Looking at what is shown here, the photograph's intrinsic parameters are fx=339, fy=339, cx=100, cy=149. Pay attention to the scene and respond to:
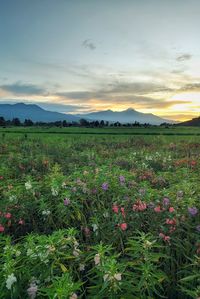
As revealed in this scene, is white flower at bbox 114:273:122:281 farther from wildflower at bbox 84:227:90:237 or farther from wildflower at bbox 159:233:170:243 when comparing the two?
wildflower at bbox 84:227:90:237

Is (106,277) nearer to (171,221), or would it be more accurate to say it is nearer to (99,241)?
Answer: (171,221)

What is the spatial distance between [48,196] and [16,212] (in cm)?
63

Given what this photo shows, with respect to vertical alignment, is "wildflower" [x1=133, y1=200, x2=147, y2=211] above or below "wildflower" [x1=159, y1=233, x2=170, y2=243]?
above

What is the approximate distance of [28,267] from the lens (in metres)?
3.52

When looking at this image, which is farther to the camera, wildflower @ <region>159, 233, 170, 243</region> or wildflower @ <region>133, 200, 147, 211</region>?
wildflower @ <region>133, 200, 147, 211</region>

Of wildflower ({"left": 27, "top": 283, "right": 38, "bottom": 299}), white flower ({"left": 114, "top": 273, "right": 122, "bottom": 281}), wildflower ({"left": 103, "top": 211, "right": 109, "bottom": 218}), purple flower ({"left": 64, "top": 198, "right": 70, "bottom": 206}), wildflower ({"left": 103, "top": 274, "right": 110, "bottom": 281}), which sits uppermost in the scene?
purple flower ({"left": 64, "top": 198, "right": 70, "bottom": 206})

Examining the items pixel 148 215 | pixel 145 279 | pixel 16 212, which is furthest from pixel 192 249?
pixel 16 212

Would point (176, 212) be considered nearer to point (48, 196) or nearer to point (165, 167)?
point (48, 196)

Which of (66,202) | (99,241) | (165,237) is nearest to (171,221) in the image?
(165,237)

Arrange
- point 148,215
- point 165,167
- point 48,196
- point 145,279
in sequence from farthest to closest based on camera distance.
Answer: point 165,167, point 48,196, point 148,215, point 145,279

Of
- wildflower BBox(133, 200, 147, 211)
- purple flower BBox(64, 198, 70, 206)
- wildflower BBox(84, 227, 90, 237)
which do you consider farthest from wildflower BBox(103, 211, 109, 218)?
purple flower BBox(64, 198, 70, 206)

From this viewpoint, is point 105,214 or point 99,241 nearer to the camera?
point 99,241

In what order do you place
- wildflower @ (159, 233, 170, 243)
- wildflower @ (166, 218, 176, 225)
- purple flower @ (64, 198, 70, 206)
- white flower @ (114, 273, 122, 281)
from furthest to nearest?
purple flower @ (64, 198, 70, 206) → wildflower @ (166, 218, 176, 225) → wildflower @ (159, 233, 170, 243) → white flower @ (114, 273, 122, 281)

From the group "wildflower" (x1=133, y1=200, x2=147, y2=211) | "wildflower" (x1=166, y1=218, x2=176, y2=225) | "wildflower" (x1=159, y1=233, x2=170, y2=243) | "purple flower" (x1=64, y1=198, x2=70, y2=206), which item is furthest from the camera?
"purple flower" (x1=64, y1=198, x2=70, y2=206)
